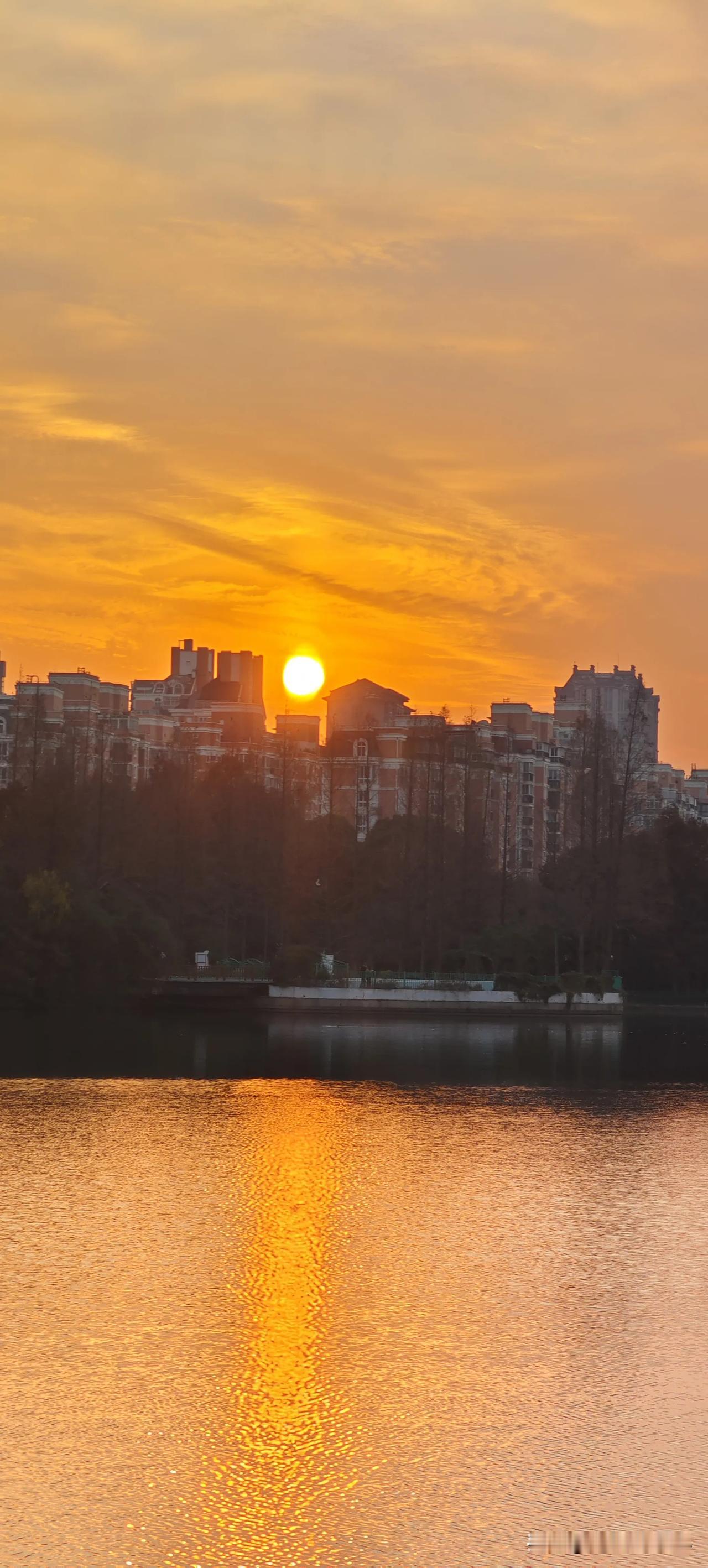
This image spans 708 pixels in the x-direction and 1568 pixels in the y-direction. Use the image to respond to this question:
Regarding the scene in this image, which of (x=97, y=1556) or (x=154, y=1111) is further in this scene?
(x=154, y=1111)

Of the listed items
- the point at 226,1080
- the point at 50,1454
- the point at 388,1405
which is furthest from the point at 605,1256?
the point at 226,1080

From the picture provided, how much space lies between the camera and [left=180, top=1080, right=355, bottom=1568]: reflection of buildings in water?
7.31 metres

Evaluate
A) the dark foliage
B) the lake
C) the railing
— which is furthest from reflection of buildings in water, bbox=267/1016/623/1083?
the lake

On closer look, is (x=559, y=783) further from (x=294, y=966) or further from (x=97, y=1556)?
(x=97, y=1556)

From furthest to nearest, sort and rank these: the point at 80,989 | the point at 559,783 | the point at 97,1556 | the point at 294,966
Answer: the point at 559,783 → the point at 294,966 → the point at 80,989 → the point at 97,1556

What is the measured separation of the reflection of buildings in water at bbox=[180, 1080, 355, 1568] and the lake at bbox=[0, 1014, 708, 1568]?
24mm

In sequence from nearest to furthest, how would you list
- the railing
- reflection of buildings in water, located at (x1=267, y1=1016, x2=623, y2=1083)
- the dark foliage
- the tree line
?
reflection of buildings in water, located at (x1=267, y1=1016, x2=623, y2=1083)
the dark foliage
the tree line
the railing

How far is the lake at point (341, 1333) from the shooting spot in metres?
7.39

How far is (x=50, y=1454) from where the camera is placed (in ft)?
26.1

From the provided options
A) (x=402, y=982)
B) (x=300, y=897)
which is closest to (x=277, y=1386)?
(x=402, y=982)

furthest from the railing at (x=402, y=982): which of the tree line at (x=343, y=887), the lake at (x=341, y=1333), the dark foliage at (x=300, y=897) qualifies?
the lake at (x=341, y=1333)

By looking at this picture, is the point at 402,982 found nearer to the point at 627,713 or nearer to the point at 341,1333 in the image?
the point at 341,1333

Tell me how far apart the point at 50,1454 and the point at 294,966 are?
40623 millimetres

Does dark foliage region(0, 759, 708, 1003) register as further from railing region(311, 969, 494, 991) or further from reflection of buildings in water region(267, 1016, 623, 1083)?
reflection of buildings in water region(267, 1016, 623, 1083)
